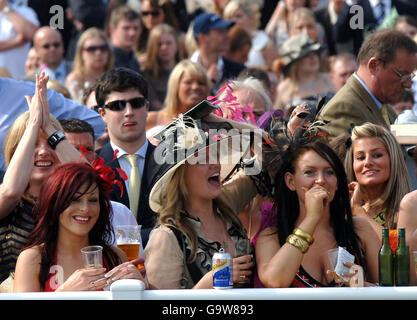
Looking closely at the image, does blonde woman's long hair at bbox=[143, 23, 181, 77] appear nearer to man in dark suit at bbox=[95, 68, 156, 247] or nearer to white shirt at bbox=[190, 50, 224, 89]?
white shirt at bbox=[190, 50, 224, 89]

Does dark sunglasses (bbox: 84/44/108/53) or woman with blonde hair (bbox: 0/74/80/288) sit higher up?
dark sunglasses (bbox: 84/44/108/53)

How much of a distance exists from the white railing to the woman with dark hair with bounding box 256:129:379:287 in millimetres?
474

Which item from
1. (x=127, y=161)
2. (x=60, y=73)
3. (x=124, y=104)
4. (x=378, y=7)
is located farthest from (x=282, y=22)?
(x=127, y=161)

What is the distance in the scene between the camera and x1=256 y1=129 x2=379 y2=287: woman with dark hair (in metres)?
4.58

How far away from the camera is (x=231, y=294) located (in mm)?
4121

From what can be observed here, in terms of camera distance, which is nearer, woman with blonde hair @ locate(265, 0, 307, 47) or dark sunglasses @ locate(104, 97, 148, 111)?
dark sunglasses @ locate(104, 97, 148, 111)

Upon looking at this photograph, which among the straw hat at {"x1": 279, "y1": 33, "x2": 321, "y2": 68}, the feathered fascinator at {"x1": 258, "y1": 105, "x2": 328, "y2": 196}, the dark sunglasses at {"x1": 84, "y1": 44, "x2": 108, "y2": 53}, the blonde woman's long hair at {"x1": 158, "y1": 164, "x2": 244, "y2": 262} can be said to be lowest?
the blonde woman's long hair at {"x1": 158, "y1": 164, "x2": 244, "y2": 262}

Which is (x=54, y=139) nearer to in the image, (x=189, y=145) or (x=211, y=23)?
(x=189, y=145)

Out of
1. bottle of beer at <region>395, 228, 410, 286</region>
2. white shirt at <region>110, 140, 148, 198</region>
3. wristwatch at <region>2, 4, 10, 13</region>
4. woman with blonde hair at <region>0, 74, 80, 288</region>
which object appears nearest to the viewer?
bottle of beer at <region>395, 228, 410, 286</region>

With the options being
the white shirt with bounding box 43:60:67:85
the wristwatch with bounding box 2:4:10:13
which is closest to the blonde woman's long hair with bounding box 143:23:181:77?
the white shirt with bounding box 43:60:67:85

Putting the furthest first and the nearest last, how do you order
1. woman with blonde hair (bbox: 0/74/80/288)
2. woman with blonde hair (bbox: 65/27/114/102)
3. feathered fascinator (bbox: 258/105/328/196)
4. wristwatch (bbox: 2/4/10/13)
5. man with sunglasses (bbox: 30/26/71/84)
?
wristwatch (bbox: 2/4/10/13) → man with sunglasses (bbox: 30/26/71/84) → woman with blonde hair (bbox: 65/27/114/102) → woman with blonde hair (bbox: 0/74/80/288) → feathered fascinator (bbox: 258/105/328/196)

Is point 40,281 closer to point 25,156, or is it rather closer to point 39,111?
point 25,156
